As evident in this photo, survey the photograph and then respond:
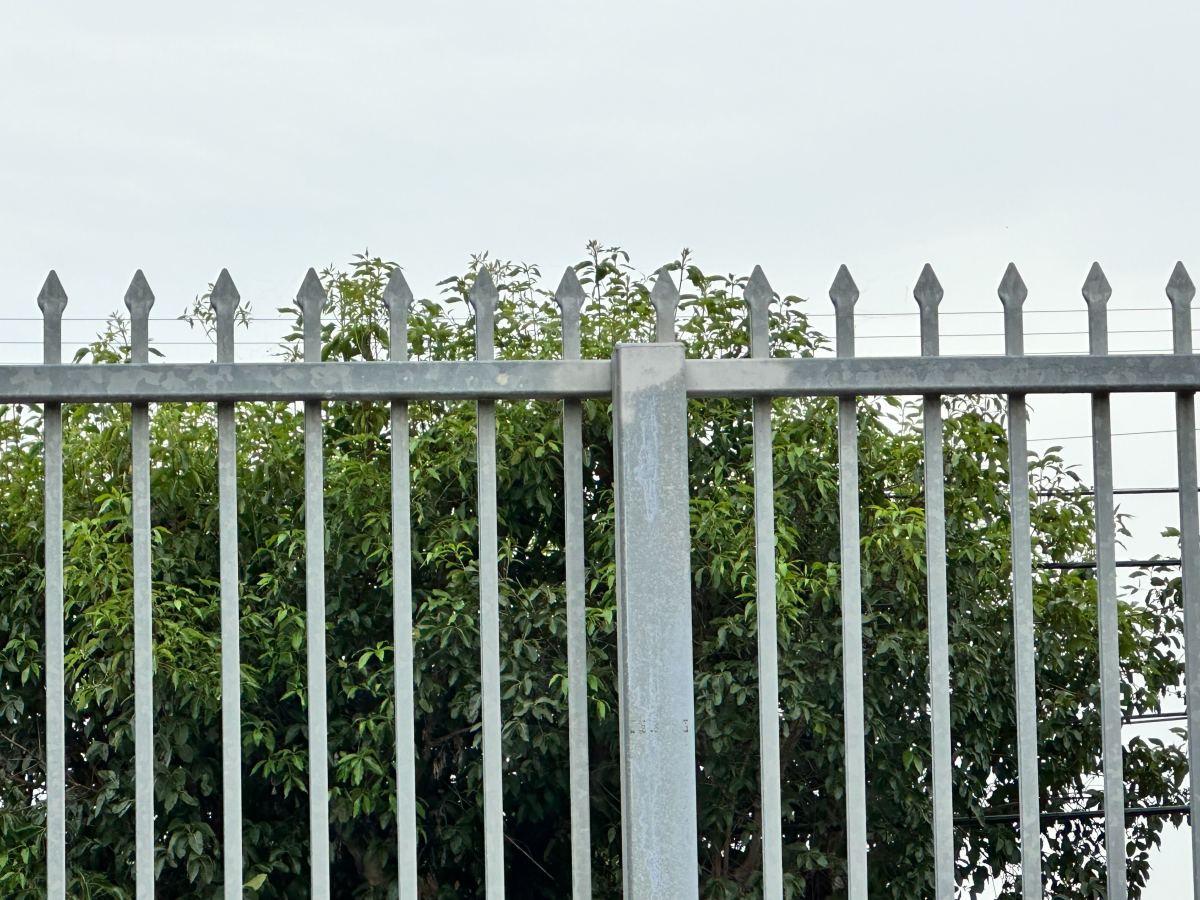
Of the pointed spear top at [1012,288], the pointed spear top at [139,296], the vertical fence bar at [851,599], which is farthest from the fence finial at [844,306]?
the pointed spear top at [139,296]

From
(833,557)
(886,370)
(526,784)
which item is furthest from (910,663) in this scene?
(886,370)

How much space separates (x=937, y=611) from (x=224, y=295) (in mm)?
1547

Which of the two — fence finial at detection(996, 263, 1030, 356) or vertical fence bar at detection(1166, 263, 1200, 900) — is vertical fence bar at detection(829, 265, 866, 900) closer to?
fence finial at detection(996, 263, 1030, 356)

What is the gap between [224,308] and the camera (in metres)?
2.83

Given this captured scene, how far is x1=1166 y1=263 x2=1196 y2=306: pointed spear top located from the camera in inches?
118

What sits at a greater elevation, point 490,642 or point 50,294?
point 50,294

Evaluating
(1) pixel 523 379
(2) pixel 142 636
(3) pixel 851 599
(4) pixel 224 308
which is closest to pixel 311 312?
(4) pixel 224 308

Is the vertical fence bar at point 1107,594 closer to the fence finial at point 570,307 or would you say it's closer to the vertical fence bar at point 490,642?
the fence finial at point 570,307

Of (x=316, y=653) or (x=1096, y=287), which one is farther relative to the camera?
(x=1096, y=287)

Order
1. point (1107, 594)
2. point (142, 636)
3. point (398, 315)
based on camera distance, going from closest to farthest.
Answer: point (142, 636) → point (398, 315) → point (1107, 594)

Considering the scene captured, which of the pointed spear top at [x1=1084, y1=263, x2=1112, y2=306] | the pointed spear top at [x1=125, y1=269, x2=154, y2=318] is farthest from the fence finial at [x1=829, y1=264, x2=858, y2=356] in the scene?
the pointed spear top at [x1=125, y1=269, x2=154, y2=318]

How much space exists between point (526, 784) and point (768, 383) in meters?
2.08

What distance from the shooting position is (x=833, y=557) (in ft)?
15.1

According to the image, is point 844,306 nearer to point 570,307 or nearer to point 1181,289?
point 570,307
